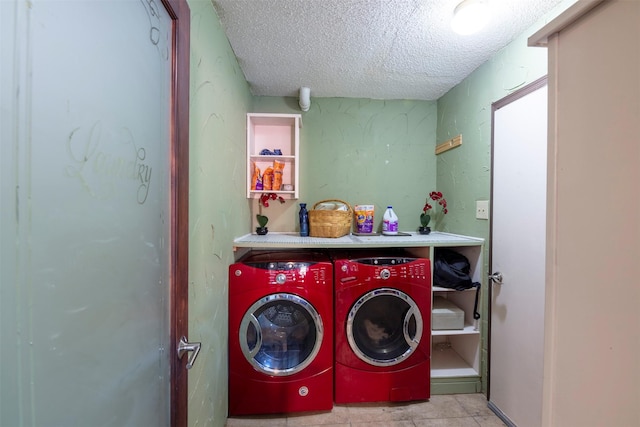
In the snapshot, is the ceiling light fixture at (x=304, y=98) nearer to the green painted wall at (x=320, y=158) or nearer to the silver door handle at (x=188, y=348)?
→ the green painted wall at (x=320, y=158)

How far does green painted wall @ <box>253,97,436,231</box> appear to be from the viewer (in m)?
2.27

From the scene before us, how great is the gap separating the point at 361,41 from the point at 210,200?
1318 millimetres

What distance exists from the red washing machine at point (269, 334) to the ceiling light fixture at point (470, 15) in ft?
4.95

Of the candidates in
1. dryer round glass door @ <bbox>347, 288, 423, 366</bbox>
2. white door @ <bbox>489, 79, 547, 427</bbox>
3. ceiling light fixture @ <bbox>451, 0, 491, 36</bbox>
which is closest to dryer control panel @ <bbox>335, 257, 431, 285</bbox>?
dryer round glass door @ <bbox>347, 288, 423, 366</bbox>

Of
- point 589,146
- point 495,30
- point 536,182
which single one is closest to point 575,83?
point 589,146

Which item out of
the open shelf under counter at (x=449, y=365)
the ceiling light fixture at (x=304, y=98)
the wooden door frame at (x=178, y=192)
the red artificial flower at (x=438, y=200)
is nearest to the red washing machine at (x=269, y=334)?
the wooden door frame at (x=178, y=192)

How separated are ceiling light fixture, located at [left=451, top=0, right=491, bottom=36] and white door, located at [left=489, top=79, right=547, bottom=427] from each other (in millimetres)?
471

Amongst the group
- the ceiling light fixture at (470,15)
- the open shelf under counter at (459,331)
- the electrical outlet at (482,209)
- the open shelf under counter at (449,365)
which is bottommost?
Result: the open shelf under counter at (449,365)

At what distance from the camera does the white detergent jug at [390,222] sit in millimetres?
2102

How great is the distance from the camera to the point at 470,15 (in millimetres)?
1166

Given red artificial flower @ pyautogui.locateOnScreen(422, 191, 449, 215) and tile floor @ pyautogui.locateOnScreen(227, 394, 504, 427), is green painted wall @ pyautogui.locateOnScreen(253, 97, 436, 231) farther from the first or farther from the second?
tile floor @ pyautogui.locateOnScreen(227, 394, 504, 427)

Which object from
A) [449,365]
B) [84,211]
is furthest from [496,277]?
[84,211]

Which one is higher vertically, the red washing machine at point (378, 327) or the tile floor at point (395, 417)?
the red washing machine at point (378, 327)

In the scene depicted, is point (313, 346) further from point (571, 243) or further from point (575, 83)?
point (575, 83)
